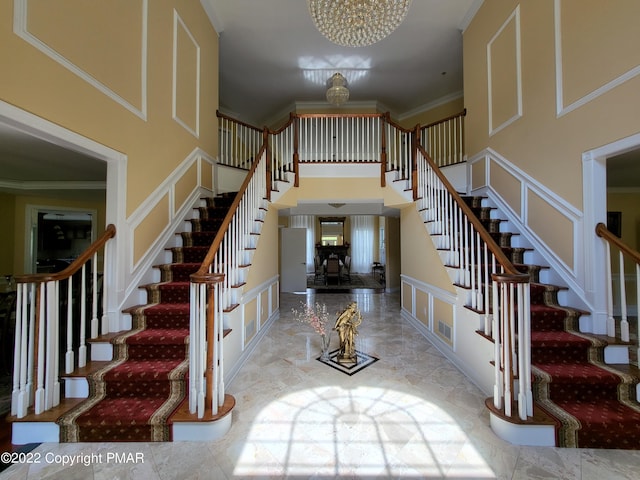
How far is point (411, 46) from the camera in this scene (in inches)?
196

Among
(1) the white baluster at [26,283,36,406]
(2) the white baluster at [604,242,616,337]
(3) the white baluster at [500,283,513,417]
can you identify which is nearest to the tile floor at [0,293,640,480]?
(3) the white baluster at [500,283,513,417]

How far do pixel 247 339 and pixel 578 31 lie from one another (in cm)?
466

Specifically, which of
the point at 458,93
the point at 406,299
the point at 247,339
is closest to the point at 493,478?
the point at 247,339

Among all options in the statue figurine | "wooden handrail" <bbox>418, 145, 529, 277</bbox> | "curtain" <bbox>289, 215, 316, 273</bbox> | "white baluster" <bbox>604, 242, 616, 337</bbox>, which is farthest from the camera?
"curtain" <bbox>289, 215, 316, 273</bbox>

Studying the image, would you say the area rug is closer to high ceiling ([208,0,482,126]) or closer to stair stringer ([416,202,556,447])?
stair stringer ([416,202,556,447])

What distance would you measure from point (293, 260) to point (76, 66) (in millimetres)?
6206

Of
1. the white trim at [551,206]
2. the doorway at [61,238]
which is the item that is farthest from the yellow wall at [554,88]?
the doorway at [61,238]

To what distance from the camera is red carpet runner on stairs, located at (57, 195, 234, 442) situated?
1805 mm

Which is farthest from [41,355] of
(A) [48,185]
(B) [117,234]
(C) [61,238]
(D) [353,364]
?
(C) [61,238]

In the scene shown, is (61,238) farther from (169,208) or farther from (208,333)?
(208,333)

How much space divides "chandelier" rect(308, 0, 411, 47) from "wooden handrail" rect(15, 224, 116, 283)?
2.90 metres

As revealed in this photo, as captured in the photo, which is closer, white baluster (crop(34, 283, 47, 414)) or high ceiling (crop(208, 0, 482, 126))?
white baluster (crop(34, 283, 47, 414))

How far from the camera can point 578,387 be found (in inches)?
77.6

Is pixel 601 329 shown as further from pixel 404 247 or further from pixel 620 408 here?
pixel 404 247
